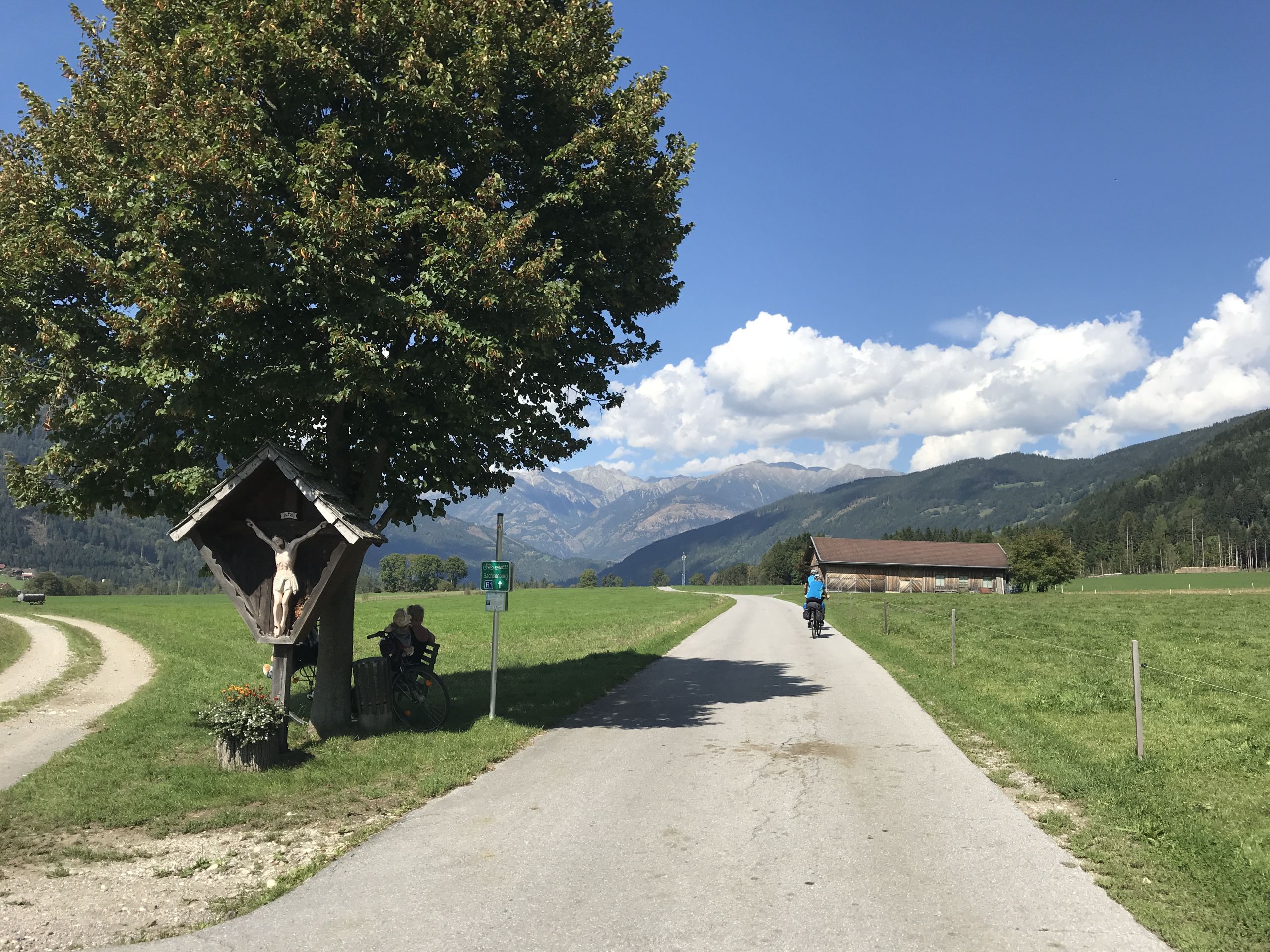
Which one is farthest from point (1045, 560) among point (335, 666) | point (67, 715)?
point (67, 715)

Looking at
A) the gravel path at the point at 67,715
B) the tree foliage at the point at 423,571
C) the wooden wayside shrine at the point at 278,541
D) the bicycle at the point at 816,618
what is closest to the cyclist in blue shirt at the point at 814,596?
the bicycle at the point at 816,618

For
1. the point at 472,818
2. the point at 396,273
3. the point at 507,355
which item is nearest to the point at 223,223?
the point at 396,273

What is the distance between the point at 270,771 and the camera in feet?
32.8

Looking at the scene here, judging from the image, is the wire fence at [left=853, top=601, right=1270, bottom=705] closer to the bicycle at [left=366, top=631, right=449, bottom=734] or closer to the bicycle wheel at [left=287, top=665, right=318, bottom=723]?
the bicycle at [left=366, top=631, right=449, bottom=734]

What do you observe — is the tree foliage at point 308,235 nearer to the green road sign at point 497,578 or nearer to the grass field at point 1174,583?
the green road sign at point 497,578

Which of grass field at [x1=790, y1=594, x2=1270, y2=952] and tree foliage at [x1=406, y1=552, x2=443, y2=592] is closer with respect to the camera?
grass field at [x1=790, y1=594, x2=1270, y2=952]

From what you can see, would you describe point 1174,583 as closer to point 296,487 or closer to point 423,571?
point 296,487

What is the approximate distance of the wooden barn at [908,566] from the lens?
114 metres

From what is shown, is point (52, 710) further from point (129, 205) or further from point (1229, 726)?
point (1229, 726)

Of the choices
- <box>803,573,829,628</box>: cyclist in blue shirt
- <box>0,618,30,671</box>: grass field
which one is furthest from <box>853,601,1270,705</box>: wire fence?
<box>0,618,30,671</box>: grass field

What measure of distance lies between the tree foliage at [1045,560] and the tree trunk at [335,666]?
98949 mm

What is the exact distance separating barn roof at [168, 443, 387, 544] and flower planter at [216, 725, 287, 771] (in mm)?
2743

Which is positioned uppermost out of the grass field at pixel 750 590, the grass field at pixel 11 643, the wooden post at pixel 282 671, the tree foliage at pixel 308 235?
the tree foliage at pixel 308 235

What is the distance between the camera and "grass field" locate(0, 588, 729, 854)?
8422 mm
